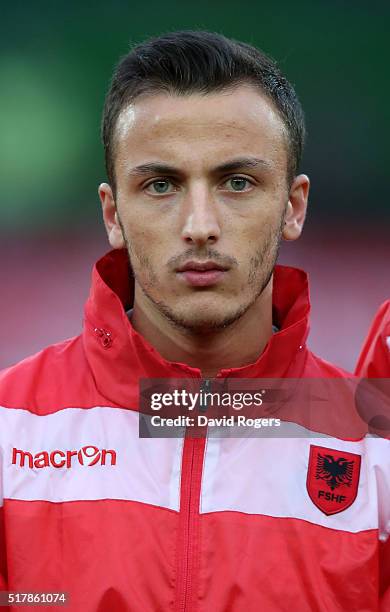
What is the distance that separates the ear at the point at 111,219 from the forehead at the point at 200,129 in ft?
0.41

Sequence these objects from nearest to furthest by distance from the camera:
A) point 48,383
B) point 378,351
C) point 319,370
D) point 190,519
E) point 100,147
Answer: point 190,519 → point 48,383 → point 319,370 → point 378,351 → point 100,147

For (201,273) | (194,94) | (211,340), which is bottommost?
(211,340)

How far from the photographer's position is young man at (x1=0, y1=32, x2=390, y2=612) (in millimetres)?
1696

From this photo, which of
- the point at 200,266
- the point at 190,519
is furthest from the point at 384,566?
the point at 200,266

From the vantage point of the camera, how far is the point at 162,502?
68.3 inches

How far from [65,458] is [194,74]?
2.91ft

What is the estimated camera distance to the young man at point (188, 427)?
1696 mm

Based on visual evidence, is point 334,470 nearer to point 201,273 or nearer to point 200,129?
point 201,273

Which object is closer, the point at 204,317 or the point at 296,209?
the point at 204,317

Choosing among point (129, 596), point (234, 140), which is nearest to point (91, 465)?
point (129, 596)

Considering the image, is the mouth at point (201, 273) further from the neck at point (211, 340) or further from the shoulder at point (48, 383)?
the shoulder at point (48, 383)

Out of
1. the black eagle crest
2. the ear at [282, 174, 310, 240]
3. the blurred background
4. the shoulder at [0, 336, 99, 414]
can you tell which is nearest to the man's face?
the ear at [282, 174, 310, 240]

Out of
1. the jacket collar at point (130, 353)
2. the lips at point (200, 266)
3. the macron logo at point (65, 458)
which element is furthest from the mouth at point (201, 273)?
the macron logo at point (65, 458)

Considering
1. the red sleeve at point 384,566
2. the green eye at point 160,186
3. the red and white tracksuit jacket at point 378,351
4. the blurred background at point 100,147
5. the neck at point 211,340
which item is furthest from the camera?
the blurred background at point 100,147
